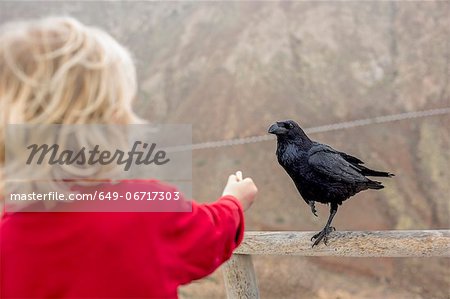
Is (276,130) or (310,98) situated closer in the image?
(276,130)

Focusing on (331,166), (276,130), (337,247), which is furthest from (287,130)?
(337,247)

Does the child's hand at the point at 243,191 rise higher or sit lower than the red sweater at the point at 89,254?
higher

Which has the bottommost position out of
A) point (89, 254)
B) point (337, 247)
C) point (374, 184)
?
point (89, 254)

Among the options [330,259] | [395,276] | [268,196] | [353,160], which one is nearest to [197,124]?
[268,196]

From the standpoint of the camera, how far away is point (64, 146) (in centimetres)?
83

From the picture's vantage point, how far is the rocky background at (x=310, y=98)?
7.33 metres

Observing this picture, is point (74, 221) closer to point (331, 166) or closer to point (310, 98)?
point (331, 166)

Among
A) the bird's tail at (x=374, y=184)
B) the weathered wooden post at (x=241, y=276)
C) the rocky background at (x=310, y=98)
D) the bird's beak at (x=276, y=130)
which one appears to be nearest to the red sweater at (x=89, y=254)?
the bird's beak at (x=276, y=130)

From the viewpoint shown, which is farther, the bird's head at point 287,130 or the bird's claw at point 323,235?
the bird's claw at point 323,235

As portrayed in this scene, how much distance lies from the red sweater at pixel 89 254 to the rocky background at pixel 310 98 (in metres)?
6.50

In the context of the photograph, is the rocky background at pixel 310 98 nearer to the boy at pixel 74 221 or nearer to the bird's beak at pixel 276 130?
the bird's beak at pixel 276 130

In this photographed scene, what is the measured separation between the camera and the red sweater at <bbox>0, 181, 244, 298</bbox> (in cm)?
82

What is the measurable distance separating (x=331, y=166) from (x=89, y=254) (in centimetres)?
110

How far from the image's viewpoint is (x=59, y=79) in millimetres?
811
